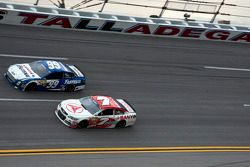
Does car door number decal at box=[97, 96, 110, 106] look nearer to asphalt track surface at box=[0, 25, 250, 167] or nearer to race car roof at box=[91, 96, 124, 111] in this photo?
race car roof at box=[91, 96, 124, 111]

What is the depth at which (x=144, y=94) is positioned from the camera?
2247cm

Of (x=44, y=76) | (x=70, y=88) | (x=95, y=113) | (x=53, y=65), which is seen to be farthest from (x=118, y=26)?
(x=95, y=113)

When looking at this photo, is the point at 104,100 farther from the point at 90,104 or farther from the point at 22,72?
the point at 22,72

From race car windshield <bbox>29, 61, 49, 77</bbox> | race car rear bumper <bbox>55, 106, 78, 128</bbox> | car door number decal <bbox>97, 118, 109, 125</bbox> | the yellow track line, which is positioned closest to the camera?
the yellow track line

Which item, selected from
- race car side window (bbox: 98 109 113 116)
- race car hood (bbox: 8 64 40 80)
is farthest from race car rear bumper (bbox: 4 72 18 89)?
race car side window (bbox: 98 109 113 116)

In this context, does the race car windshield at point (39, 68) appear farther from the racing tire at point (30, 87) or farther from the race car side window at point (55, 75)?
the racing tire at point (30, 87)

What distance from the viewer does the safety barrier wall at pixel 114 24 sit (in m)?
26.0

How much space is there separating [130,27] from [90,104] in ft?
32.5

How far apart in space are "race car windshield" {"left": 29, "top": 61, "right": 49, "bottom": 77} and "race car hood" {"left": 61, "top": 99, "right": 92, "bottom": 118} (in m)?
2.05

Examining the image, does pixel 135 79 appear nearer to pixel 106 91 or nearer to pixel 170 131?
pixel 106 91

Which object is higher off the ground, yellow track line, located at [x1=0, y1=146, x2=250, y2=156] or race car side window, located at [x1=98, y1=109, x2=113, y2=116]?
race car side window, located at [x1=98, y1=109, x2=113, y2=116]

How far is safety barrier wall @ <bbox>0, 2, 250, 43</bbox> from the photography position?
25969 mm

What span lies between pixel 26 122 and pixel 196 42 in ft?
46.7

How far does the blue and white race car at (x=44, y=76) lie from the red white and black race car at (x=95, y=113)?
1.68 meters
